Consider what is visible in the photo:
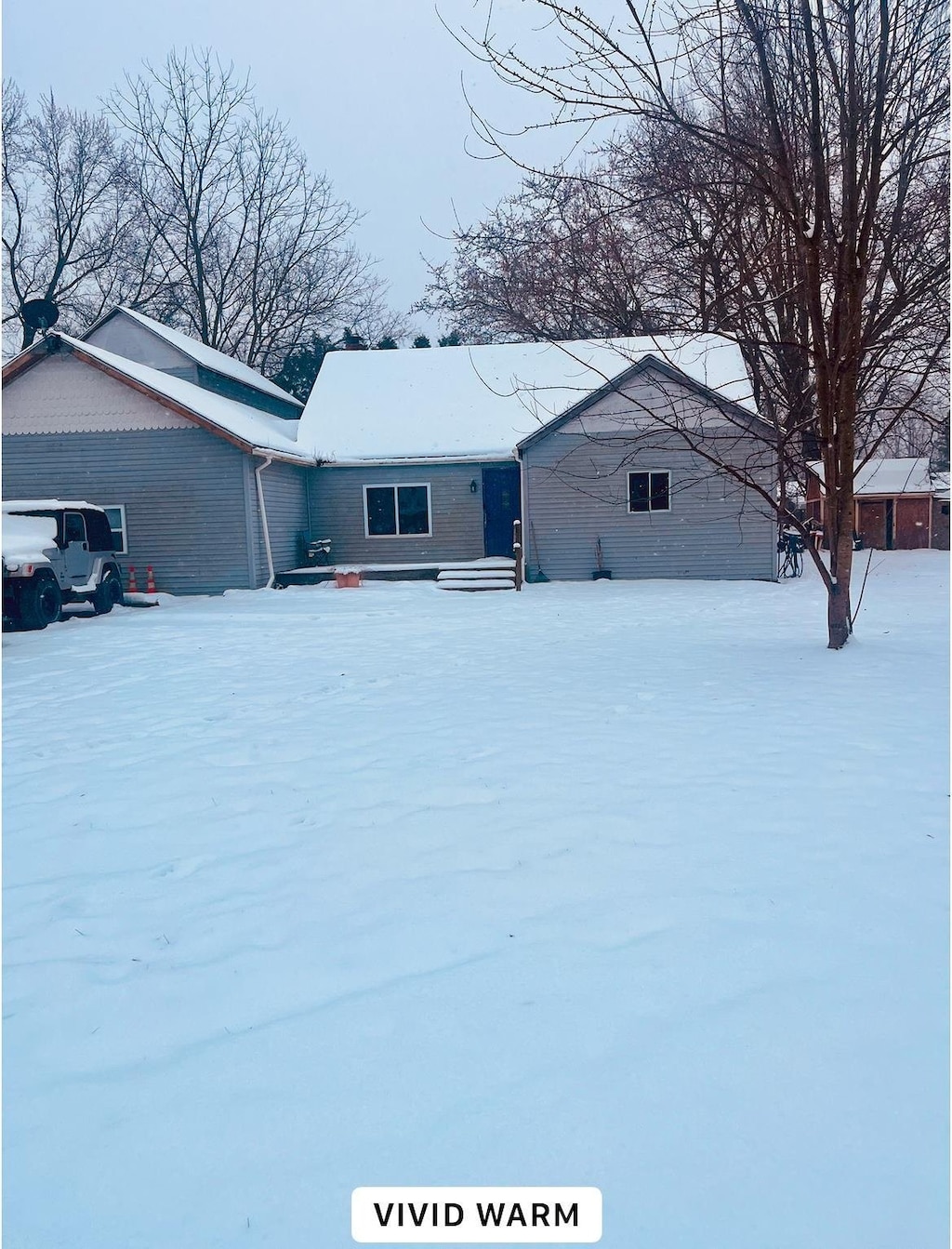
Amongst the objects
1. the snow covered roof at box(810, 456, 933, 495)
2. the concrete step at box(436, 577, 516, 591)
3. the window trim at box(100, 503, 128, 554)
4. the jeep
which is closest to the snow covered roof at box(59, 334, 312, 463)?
the window trim at box(100, 503, 128, 554)

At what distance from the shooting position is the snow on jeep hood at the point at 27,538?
A: 12.1 metres

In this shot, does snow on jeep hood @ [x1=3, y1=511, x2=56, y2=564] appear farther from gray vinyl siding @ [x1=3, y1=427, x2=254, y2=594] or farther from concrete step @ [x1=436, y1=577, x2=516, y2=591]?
concrete step @ [x1=436, y1=577, x2=516, y2=591]

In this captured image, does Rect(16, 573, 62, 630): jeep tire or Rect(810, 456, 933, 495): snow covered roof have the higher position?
Rect(810, 456, 933, 495): snow covered roof

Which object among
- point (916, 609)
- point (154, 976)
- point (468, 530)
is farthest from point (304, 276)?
point (154, 976)

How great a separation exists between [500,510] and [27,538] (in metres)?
10.7

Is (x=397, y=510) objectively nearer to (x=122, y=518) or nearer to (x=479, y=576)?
(x=479, y=576)

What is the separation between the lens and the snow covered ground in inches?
78.4

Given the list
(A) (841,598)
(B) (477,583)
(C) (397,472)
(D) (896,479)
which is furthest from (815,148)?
(D) (896,479)

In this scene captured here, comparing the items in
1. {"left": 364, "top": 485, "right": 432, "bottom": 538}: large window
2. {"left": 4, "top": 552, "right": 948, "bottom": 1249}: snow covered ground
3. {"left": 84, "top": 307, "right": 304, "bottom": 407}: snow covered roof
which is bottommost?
{"left": 4, "top": 552, "right": 948, "bottom": 1249}: snow covered ground

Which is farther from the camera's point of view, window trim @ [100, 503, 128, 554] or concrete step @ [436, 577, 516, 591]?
window trim @ [100, 503, 128, 554]

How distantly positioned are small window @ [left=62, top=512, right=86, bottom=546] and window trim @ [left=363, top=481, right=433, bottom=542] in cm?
727

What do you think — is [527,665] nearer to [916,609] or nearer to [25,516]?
[916,609]

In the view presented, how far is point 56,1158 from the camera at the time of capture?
210cm

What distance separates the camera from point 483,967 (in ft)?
9.52
